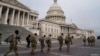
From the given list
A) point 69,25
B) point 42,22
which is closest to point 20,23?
point 42,22

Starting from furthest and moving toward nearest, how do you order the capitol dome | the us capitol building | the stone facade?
the capitol dome → the stone facade → the us capitol building

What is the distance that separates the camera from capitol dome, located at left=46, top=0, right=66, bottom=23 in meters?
121

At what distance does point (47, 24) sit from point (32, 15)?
13191 millimetres

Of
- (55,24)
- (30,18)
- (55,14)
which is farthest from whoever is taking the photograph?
(55,14)

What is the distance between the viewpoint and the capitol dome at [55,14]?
121 metres

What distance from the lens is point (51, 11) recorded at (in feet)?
407

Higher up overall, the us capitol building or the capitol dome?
the capitol dome

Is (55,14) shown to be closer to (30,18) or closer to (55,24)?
(55,24)

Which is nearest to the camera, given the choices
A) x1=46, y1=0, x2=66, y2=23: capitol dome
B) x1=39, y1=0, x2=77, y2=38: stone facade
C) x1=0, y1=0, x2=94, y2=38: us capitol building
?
x1=0, y1=0, x2=94, y2=38: us capitol building

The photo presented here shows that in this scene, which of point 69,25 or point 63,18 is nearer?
point 69,25

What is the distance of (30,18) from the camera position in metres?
79.3

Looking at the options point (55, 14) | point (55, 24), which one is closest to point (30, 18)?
point (55, 24)

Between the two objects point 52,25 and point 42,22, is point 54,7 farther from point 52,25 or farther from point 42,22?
point 42,22

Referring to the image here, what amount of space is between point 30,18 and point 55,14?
43.7 metres
